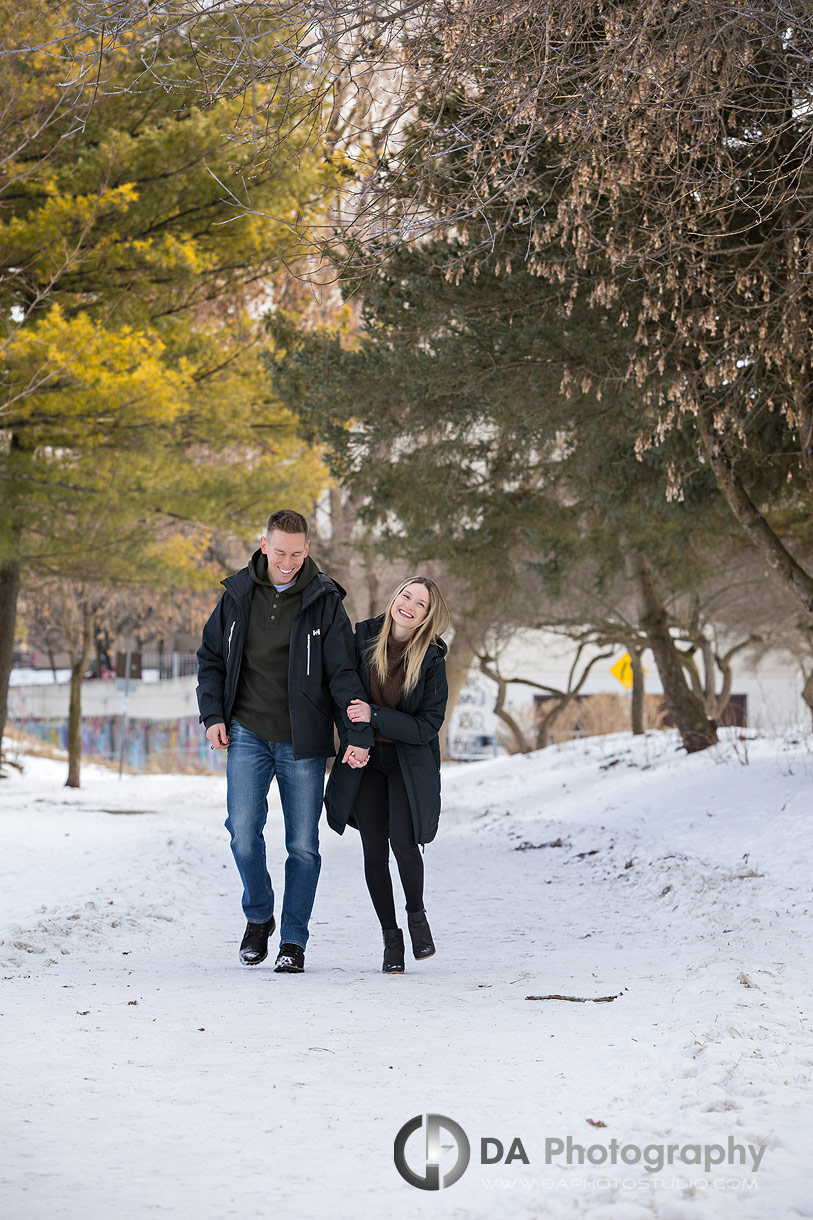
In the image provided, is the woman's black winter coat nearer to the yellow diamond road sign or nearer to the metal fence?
the yellow diamond road sign

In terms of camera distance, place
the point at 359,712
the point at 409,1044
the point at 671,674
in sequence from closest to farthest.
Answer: the point at 409,1044
the point at 359,712
the point at 671,674

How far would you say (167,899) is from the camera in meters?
7.56

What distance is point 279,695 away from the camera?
5.39 m

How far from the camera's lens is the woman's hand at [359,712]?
514 centimetres

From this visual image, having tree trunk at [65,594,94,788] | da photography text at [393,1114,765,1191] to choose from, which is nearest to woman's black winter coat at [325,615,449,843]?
da photography text at [393,1114,765,1191]

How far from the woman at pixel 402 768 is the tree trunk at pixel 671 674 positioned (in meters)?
10.3

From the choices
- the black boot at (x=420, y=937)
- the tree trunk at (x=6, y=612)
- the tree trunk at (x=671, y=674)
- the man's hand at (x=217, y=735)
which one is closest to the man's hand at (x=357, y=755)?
the man's hand at (x=217, y=735)

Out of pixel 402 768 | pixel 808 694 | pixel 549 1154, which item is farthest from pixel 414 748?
pixel 808 694

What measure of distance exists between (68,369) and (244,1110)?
32.4 feet

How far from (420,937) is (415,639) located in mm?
1423

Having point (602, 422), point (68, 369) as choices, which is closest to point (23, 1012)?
point (602, 422)

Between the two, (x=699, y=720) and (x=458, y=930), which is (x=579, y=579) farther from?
(x=458, y=930)

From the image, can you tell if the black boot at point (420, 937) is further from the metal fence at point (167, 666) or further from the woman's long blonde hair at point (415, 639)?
the metal fence at point (167, 666)

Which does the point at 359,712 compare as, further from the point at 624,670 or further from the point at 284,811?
the point at 624,670
